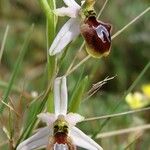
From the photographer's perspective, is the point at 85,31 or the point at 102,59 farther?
the point at 102,59

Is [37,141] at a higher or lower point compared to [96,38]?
lower

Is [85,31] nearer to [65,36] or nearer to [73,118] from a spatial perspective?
[65,36]

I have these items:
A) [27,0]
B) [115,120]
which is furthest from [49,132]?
[27,0]

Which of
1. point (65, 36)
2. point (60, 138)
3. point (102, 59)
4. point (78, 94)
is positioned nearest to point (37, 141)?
point (60, 138)

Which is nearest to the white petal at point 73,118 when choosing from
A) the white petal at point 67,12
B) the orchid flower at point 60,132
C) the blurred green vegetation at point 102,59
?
the orchid flower at point 60,132

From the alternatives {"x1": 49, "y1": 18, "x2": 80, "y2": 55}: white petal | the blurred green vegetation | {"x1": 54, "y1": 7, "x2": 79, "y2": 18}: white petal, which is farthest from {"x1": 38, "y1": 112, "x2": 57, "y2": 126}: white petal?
the blurred green vegetation

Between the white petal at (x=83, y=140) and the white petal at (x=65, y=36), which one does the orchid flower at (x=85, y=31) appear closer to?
the white petal at (x=65, y=36)
